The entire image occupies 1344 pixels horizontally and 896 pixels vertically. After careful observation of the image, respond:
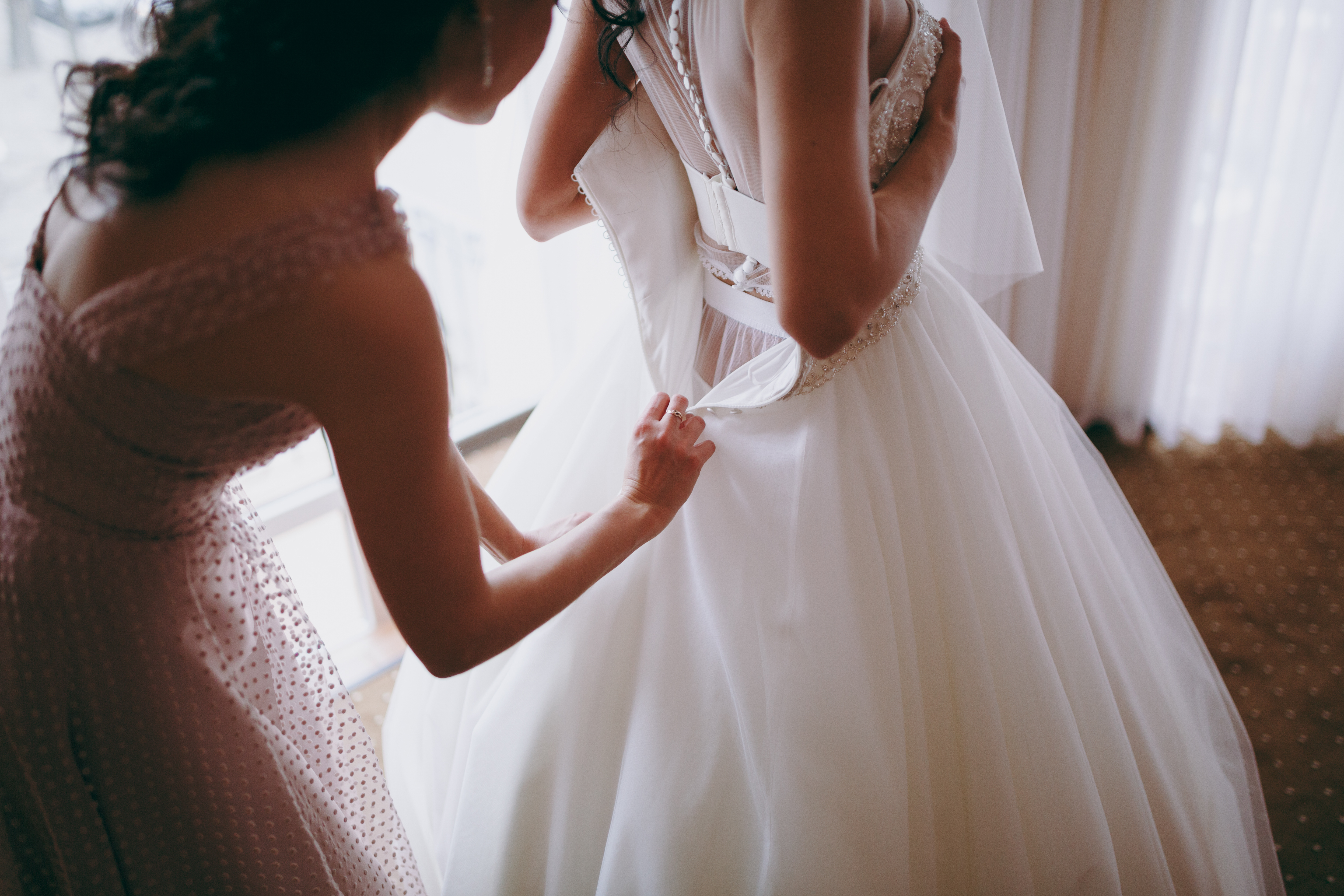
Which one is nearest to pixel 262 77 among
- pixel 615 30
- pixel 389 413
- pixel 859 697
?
pixel 389 413

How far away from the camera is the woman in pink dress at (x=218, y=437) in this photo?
51 centimetres

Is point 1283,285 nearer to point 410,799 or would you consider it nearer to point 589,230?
point 589,230

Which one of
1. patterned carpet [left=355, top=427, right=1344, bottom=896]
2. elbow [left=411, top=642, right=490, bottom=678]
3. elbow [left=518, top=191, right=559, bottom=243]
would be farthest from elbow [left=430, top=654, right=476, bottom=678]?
patterned carpet [left=355, top=427, right=1344, bottom=896]

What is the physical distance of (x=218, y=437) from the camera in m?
0.58

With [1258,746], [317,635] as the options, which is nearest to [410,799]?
[317,635]

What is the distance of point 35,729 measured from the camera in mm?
618

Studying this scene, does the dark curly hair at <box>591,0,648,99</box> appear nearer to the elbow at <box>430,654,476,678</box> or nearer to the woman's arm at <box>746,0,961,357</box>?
the woman's arm at <box>746,0,961,357</box>

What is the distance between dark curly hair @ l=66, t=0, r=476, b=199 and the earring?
0.02m

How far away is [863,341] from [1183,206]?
152cm

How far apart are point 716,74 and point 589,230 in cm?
148

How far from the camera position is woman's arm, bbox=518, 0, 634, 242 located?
799 millimetres

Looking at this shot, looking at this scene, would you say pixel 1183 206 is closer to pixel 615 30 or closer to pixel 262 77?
Result: pixel 615 30

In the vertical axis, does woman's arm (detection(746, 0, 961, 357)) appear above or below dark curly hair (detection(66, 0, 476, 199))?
below

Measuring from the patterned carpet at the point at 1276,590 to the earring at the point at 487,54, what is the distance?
4.83ft
